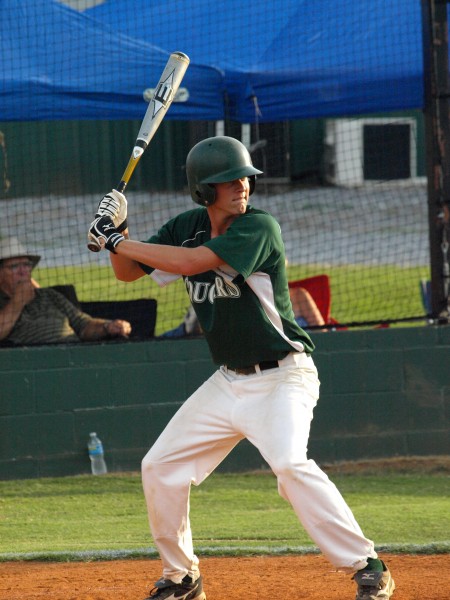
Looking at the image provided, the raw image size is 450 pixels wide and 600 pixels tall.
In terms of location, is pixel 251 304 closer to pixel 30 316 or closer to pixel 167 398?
pixel 167 398

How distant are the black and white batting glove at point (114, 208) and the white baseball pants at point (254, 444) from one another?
29.3 inches

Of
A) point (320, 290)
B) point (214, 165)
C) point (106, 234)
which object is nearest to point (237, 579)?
point (106, 234)

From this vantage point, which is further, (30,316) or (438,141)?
(438,141)

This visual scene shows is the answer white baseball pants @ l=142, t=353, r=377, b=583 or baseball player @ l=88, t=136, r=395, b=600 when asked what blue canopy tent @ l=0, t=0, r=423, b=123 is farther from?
white baseball pants @ l=142, t=353, r=377, b=583

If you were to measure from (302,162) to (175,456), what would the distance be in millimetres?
11820

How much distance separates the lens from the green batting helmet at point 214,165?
4.04 meters

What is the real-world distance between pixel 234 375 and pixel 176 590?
88cm

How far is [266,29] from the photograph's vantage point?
25.7 feet

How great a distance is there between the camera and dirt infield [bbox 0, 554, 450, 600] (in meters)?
4.39

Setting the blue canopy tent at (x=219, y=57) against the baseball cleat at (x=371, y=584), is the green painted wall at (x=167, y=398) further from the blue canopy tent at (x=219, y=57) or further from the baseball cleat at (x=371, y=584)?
the baseball cleat at (x=371, y=584)

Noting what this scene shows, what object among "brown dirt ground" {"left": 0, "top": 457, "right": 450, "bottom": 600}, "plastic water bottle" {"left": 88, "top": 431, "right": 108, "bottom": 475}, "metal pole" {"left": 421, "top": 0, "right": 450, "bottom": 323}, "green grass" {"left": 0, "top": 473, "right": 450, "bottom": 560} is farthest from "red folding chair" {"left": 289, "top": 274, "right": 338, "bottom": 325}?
"brown dirt ground" {"left": 0, "top": 457, "right": 450, "bottom": 600}

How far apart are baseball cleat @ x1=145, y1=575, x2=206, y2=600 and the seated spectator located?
3484 millimetres

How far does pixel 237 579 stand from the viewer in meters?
4.65

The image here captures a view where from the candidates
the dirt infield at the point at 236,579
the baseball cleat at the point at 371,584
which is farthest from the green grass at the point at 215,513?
the baseball cleat at the point at 371,584
